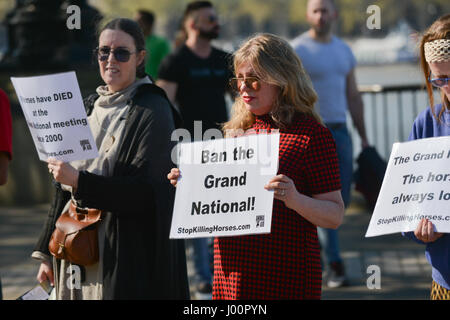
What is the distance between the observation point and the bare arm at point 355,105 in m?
6.88

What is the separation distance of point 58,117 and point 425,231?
1.66 meters

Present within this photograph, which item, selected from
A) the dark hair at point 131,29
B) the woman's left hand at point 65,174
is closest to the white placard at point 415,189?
the woman's left hand at point 65,174

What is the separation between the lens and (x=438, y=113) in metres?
3.47

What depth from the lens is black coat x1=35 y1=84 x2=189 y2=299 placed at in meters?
3.83

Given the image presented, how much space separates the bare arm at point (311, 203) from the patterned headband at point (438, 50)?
25.3 inches

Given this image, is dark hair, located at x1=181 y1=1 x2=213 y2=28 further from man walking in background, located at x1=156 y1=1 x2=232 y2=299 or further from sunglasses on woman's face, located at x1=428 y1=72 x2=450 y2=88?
sunglasses on woman's face, located at x1=428 y1=72 x2=450 y2=88

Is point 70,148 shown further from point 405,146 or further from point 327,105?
point 327,105

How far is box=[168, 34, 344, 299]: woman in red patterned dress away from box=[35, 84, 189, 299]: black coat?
1.52 ft

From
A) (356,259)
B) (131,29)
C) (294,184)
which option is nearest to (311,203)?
(294,184)

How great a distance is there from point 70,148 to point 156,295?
0.77 metres

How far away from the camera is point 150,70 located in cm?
877

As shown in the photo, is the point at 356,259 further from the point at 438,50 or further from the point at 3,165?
the point at 438,50

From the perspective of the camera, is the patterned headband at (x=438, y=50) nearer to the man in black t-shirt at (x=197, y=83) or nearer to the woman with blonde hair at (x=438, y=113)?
the woman with blonde hair at (x=438, y=113)
